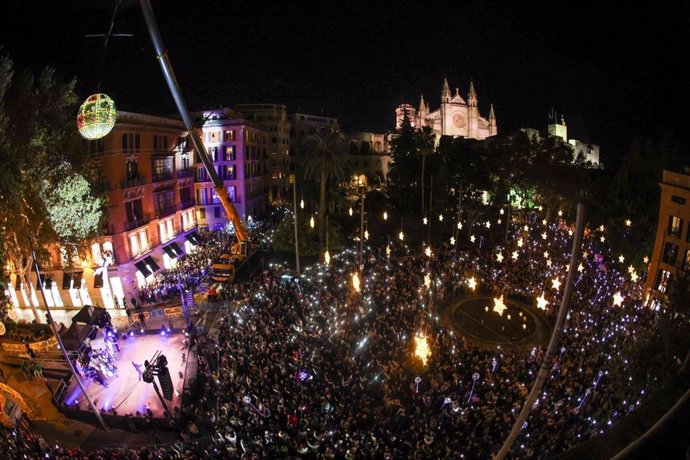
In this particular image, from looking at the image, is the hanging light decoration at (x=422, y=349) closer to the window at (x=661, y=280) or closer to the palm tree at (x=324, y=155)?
the palm tree at (x=324, y=155)

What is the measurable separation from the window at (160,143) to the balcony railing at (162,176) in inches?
77.4

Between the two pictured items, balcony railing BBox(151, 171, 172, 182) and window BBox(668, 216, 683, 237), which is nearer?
window BBox(668, 216, 683, 237)

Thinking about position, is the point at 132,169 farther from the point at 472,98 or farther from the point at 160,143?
the point at 472,98

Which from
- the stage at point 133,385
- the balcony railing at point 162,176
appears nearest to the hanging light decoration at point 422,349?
Answer: the stage at point 133,385

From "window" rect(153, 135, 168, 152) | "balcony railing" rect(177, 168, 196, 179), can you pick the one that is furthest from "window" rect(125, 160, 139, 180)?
"balcony railing" rect(177, 168, 196, 179)

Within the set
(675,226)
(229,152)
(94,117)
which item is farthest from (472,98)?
(94,117)

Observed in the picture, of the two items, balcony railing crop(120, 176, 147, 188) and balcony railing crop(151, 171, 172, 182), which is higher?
balcony railing crop(151, 171, 172, 182)

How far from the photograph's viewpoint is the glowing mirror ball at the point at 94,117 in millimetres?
14227

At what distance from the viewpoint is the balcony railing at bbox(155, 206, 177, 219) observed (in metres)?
32.5

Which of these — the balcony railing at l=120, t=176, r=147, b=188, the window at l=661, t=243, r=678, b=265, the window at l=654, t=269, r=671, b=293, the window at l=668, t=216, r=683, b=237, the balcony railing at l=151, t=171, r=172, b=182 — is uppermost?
the balcony railing at l=151, t=171, r=172, b=182

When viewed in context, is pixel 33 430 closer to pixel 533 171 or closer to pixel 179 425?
pixel 179 425

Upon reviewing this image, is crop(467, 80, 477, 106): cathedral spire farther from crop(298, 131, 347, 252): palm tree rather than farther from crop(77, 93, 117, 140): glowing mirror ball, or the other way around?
crop(77, 93, 117, 140): glowing mirror ball

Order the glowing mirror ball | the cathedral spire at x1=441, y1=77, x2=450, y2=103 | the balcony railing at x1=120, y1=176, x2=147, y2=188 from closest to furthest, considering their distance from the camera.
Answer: the glowing mirror ball → the balcony railing at x1=120, y1=176, x2=147, y2=188 → the cathedral spire at x1=441, y1=77, x2=450, y2=103

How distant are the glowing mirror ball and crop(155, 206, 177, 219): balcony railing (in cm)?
1901
